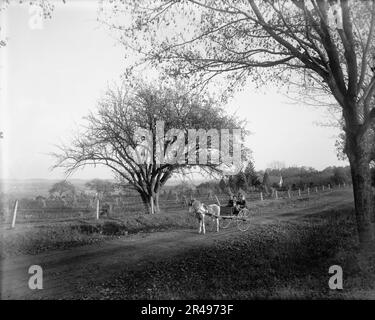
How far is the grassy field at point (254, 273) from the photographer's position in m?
7.72

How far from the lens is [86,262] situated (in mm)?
9922

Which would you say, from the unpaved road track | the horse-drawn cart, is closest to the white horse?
the horse-drawn cart

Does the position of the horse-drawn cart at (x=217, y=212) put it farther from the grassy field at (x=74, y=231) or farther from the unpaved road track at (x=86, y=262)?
the grassy field at (x=74, y=231)

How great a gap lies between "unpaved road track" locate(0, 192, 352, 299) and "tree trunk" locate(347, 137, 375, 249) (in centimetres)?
544

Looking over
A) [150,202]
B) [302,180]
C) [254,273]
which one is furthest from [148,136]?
[302,180]

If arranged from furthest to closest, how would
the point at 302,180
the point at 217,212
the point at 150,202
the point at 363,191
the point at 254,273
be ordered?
Result: 1. the point at 302,180
2. the point at 150,202
3. the point at 217,212
4. the point at 254,273
5. the point at 363,191

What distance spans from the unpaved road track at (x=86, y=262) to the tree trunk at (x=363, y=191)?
544 centimetres

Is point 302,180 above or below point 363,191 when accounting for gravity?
above

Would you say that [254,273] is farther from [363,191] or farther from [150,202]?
[150,202]

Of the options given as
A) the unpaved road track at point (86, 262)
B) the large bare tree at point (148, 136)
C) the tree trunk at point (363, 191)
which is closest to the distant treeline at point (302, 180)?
the large bare tree at point (148, 136)

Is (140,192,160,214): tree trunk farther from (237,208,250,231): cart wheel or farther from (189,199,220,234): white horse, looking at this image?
(237,208,250,231): cart wheel

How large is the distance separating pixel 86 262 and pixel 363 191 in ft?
28.2

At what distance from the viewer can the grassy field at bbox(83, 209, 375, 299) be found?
7723 mm

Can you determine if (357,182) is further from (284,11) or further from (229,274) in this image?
(284,11)
